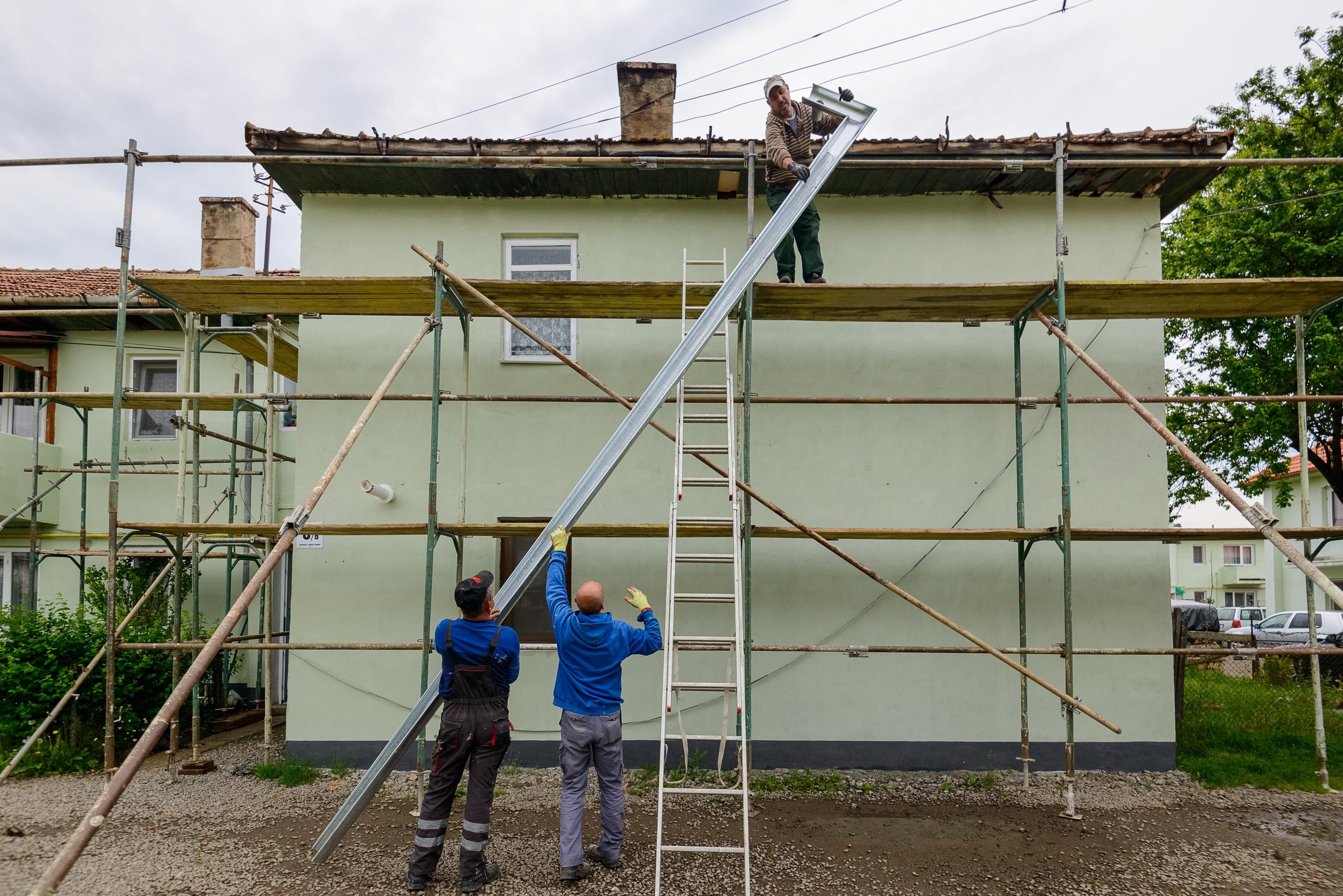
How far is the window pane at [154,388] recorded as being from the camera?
11898mm

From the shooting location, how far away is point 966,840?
577cm

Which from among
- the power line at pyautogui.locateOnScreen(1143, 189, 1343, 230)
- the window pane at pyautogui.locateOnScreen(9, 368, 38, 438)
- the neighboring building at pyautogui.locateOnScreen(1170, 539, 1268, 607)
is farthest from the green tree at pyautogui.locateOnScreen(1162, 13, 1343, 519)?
the neighboring building at pyautogui.locateOnScreen(1170, 539, 1268, 607)

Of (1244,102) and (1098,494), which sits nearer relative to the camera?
(1098,494)

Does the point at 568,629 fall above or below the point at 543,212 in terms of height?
below

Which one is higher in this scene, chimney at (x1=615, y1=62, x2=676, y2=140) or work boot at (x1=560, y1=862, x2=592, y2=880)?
chimney at (x1=615, y1=62, x2=676, y2=140)

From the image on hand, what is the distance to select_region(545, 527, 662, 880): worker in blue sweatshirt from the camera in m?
5.01

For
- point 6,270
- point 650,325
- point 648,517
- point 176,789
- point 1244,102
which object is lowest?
point 176,789

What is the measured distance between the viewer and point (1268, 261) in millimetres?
12617

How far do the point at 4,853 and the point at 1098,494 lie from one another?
8771 millimetres

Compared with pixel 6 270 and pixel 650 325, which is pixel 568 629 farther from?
pixel 6 270

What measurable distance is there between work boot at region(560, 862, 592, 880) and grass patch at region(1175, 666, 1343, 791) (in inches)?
214

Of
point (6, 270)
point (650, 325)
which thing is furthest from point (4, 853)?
point (6, 270)

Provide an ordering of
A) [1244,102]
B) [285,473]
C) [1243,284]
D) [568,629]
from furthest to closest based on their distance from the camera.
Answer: [1244,102], [285,473], [1243,284], [568,629]

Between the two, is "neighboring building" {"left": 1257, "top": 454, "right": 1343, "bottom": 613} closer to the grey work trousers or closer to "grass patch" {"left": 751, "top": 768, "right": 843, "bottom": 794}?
"grass patch" {"left": 751, "top": 768, "right": 843, "bottom": 794}
